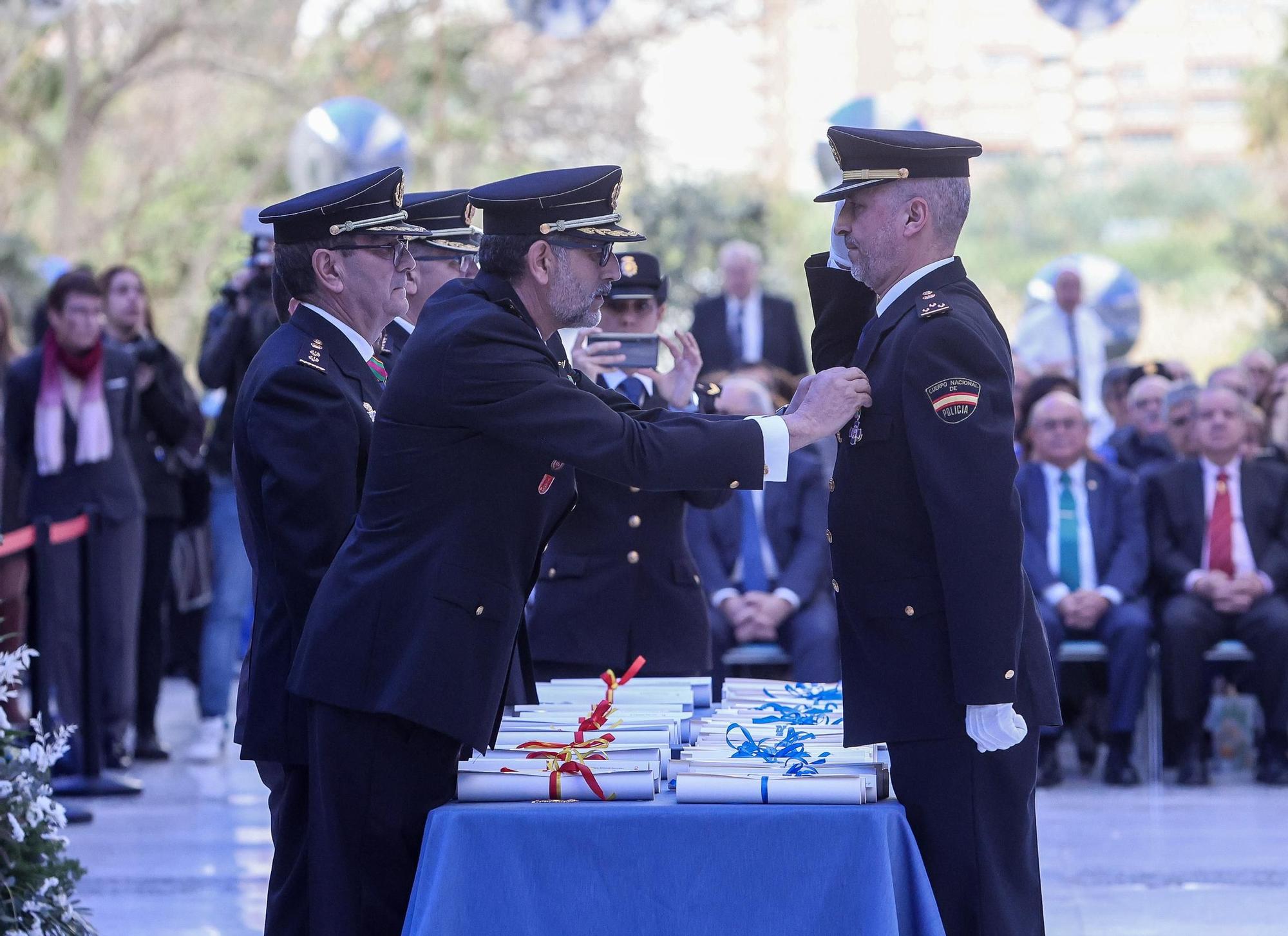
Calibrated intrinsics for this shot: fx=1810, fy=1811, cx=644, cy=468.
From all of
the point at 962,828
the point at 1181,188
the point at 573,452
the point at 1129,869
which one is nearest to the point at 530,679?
the point at 573,452

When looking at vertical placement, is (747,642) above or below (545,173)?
below

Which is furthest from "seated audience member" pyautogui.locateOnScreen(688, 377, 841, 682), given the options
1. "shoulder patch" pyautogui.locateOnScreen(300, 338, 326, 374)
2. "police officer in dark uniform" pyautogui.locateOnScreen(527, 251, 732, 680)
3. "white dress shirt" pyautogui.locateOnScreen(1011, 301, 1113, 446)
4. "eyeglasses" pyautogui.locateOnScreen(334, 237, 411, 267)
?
"shoulder patch" pyautogui.locateOnScreen(300, 338, 326, 374)

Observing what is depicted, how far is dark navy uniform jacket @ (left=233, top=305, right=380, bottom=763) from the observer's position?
10.5ft

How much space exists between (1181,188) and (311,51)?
29.7 meters

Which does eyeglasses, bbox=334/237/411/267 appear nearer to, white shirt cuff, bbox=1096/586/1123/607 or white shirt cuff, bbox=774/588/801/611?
white shirt cuff, bbox=774/588/801/611

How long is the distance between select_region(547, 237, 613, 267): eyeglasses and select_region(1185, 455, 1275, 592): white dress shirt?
5070 millimetres

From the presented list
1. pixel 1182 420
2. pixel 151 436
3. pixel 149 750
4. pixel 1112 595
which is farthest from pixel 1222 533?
pixel 149 750

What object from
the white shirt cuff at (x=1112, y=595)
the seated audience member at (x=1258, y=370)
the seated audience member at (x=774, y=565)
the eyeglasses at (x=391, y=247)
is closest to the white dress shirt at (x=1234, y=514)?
the white shirt cuff at (x=1112, y=595)

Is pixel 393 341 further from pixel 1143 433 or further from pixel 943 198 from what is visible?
pixel 1143 433

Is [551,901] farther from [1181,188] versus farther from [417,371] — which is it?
[1181,188]

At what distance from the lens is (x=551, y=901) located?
286 centimetres

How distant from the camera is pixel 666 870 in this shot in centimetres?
285

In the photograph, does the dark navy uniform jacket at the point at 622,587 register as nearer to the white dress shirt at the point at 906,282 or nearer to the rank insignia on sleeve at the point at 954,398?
the white dress shirt at the point at 906,282

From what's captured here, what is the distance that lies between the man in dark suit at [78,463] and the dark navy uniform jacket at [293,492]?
3.76 metres
